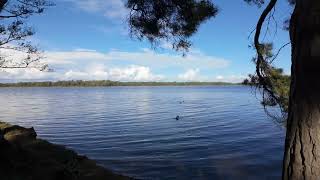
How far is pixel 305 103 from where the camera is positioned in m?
3.65

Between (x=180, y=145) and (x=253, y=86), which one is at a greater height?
(x=253, y=86)

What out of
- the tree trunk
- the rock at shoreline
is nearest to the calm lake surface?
the rock at shoreline

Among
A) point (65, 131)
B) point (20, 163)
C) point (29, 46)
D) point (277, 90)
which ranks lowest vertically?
point (65, 131)

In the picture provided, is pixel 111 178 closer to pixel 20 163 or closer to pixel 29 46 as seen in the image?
pixel 20 163

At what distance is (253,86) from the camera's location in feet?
29.3

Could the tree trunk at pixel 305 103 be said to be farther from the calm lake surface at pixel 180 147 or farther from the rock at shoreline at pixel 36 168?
the rock at shoreline at pixel 36 168

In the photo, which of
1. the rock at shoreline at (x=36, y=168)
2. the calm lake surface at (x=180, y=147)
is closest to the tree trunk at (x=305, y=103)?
the calm lake surface at (x=180, y=147)

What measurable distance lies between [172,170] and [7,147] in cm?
866

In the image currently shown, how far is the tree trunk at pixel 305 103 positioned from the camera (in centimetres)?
361

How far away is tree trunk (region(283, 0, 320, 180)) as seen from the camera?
3.61 meters

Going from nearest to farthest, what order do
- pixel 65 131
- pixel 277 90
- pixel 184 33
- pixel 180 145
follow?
pixel 277 90
pixel 184 33
pixel 180 145
pixel 65 131

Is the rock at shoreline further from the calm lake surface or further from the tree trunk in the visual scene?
the tree trunk

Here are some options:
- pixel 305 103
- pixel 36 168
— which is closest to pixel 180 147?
pixel 36 168

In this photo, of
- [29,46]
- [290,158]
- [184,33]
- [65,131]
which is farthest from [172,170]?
[65,131]
